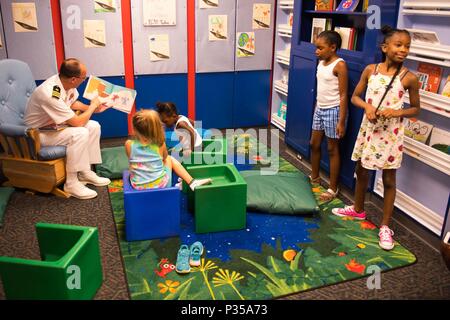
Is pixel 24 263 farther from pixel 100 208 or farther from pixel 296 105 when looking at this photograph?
pixel 296 105

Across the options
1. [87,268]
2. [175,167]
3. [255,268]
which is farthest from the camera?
[175,167]

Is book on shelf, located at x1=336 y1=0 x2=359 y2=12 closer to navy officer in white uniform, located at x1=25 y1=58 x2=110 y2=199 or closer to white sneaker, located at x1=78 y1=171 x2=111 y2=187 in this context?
navy officer in white uniform, located at x1=25 y1=58 x2=110 y2=199

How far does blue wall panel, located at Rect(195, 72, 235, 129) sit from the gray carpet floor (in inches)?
73.9

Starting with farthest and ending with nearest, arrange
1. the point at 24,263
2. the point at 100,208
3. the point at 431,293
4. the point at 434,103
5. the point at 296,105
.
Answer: the point at 296,105 → the point at 100,208 → the point at 434,103 → the point at 431,293 → the point at 24,263

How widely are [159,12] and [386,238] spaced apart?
10.7 ft

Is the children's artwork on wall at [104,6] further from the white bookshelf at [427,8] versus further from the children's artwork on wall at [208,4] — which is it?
the white bookshelf at [427,8]

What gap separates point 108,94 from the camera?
366 centimetres

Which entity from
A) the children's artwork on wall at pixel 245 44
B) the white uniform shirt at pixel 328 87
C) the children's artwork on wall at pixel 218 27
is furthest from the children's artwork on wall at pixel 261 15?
the white uniform shirt at pixel 328 87

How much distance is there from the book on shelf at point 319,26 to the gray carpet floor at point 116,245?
4.92 ft

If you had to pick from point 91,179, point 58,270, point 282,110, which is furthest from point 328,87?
point 58,270

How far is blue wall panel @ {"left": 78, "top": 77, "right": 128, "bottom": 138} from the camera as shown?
459cm

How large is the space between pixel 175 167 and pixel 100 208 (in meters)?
0.74

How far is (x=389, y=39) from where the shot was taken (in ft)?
8.16
